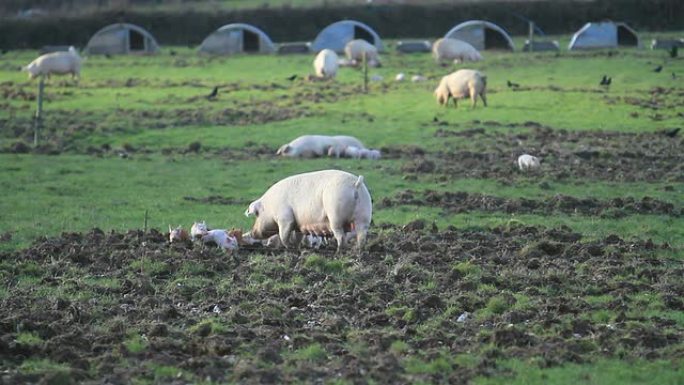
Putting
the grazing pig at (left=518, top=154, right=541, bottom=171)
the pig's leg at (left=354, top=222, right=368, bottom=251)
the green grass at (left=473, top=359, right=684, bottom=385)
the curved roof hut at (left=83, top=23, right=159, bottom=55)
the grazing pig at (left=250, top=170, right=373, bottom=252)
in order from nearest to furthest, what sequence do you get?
the green grass at (left=473, top=359, right=684, bottom=385), the grazing pig at (left=250, top=170, right=373, bottom=252), the pig's leg at (left=354, top=222, right=368, bottom=251), the grazing pig at (left=518, top=154, right=541, bottom=171), the curved roof hut at (left=83, top=23, right=159, bottom=55)

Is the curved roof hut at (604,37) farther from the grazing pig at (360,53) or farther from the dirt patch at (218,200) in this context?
the dirt patch at (218,200)

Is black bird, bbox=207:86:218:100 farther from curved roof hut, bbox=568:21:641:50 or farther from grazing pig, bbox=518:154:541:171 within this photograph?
curved roof hut, bbox=568:21:641:50

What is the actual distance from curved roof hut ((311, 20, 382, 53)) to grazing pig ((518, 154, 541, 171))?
38.9 metres

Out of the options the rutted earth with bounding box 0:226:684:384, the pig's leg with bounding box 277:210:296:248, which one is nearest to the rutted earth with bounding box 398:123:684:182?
the rutted earth with bounding box 0:226:684:384

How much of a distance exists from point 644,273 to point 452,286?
2.46m

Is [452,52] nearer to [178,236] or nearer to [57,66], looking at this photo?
[57,66]

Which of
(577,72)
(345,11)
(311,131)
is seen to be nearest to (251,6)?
(345,11)

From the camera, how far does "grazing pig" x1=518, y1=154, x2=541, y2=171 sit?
25.7 meters

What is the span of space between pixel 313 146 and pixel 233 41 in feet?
124

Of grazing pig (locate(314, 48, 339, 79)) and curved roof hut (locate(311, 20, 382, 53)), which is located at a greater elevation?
curved roof hut (locate(311, 20, 382, 53))

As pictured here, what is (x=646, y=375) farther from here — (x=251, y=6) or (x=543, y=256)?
(x=251, y=6)

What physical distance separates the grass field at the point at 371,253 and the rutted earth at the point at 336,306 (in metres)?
0.04

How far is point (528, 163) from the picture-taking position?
25875mm

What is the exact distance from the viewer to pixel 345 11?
7744 centimetres
